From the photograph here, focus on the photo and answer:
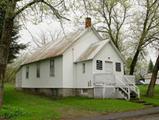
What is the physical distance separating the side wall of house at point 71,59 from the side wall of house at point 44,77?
0.54 m

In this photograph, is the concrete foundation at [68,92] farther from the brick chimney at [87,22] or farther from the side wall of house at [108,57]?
the brick chimney at [87,22]

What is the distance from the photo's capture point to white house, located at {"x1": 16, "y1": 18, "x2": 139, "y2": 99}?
30.1m

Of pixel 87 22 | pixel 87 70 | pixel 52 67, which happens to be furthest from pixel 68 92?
pixel 87 22

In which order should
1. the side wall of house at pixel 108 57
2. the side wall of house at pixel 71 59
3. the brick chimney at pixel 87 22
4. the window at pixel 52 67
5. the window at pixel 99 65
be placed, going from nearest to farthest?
the side wall of house at pixel 108 57
the window at pixel 99 65
the side wall of house at pixel 71 59
the window at pixel 52 67
the brick chimney at pixel 87 22

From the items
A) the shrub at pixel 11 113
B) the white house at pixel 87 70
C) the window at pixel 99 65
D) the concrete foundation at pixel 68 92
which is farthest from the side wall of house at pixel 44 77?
the shrub at pixel 11 113

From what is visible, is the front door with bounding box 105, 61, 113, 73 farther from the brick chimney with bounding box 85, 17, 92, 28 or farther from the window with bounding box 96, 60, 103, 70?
the brick chimney with bounding box 85, 17, 92, 28

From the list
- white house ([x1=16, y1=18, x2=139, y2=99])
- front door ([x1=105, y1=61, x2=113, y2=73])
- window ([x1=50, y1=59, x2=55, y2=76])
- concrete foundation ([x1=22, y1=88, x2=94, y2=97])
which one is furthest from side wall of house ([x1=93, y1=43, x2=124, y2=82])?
window ([x1=50, y1=59, x2=55, y2=76])

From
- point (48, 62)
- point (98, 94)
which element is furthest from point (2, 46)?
point (48, 62)

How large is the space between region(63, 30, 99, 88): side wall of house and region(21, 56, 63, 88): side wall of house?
1.79 feet

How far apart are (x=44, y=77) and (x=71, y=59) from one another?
5.18 m

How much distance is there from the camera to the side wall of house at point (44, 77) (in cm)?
3341

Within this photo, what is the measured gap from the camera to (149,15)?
38.9 m

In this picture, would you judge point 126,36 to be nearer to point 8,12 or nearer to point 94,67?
point 94,67

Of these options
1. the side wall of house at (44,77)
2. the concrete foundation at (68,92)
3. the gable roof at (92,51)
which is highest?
the gable roof at (92,51)
